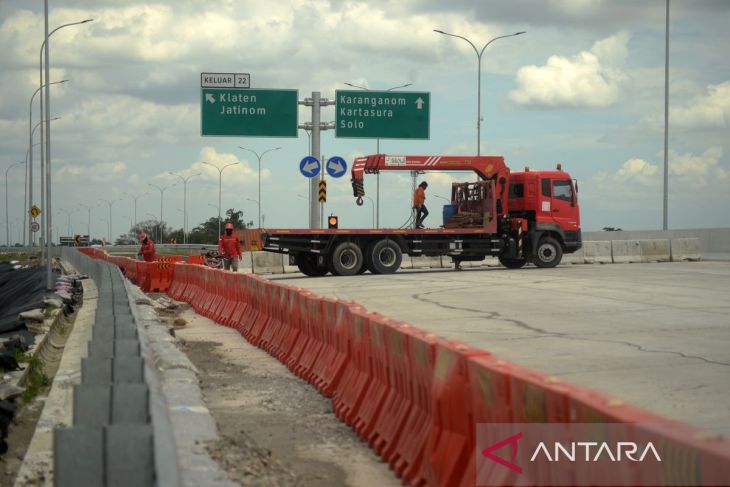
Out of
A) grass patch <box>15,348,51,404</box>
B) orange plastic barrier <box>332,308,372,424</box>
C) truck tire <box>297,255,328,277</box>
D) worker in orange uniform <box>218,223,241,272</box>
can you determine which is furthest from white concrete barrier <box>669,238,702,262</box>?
orange plastic barrier <box>332,308,372,424</box>

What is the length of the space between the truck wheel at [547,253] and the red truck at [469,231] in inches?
0.9

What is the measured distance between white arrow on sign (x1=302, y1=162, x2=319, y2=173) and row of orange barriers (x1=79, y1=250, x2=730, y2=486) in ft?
71.4

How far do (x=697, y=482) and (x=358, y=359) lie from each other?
5.59m

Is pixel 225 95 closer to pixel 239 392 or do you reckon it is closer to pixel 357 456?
pixel 239 392

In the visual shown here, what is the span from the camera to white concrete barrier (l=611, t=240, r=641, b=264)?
39938mm

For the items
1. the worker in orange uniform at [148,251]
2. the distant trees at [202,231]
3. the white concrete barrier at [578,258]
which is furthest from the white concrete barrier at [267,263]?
the distant trees at [202,231]

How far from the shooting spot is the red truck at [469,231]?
30344 mm

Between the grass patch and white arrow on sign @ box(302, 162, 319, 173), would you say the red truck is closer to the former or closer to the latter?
white arrow on sign @ box(302, 162, 319, 173)

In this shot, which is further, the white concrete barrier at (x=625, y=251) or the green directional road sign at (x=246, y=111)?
the white concrete barrier at (x=625, y=251)

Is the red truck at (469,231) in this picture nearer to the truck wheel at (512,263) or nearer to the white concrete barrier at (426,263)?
the truck wheel at (512,263)

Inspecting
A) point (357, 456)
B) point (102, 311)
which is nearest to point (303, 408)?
point (357, 456)

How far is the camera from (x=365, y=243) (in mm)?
30969

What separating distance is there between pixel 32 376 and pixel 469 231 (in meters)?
21.0

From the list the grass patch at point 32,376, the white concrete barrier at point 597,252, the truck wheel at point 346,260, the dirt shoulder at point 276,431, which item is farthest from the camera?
the white concrete barrier at point 597,252
